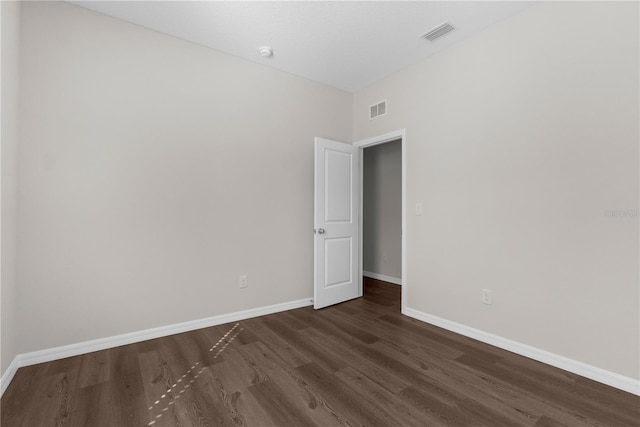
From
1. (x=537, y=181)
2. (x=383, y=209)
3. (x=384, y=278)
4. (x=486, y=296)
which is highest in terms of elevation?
(x=537, y=181)

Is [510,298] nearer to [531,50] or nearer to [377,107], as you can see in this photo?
[531,50]

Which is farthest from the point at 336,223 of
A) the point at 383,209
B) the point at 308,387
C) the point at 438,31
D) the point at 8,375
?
the point at 8,375

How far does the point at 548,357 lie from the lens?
2.31 meters

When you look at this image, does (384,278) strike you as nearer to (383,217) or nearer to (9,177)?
(383,217)

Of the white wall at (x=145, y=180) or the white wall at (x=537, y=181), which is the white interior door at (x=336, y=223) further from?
the white wall at (x=537, y=181)

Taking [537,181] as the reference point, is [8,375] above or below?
below

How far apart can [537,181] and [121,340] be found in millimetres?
3749

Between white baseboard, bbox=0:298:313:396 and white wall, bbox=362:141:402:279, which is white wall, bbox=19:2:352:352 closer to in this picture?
white baseboard, bbox=0:298:313:396

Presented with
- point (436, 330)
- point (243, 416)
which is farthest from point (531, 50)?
point (243, 416)

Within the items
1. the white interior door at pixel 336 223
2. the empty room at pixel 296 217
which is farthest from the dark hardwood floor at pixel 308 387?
the white interior door at pixel 336 223

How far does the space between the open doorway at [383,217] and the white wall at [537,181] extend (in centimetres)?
154

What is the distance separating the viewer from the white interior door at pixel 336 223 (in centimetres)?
359

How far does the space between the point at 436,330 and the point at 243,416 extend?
203cm

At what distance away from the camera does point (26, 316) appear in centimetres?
226
